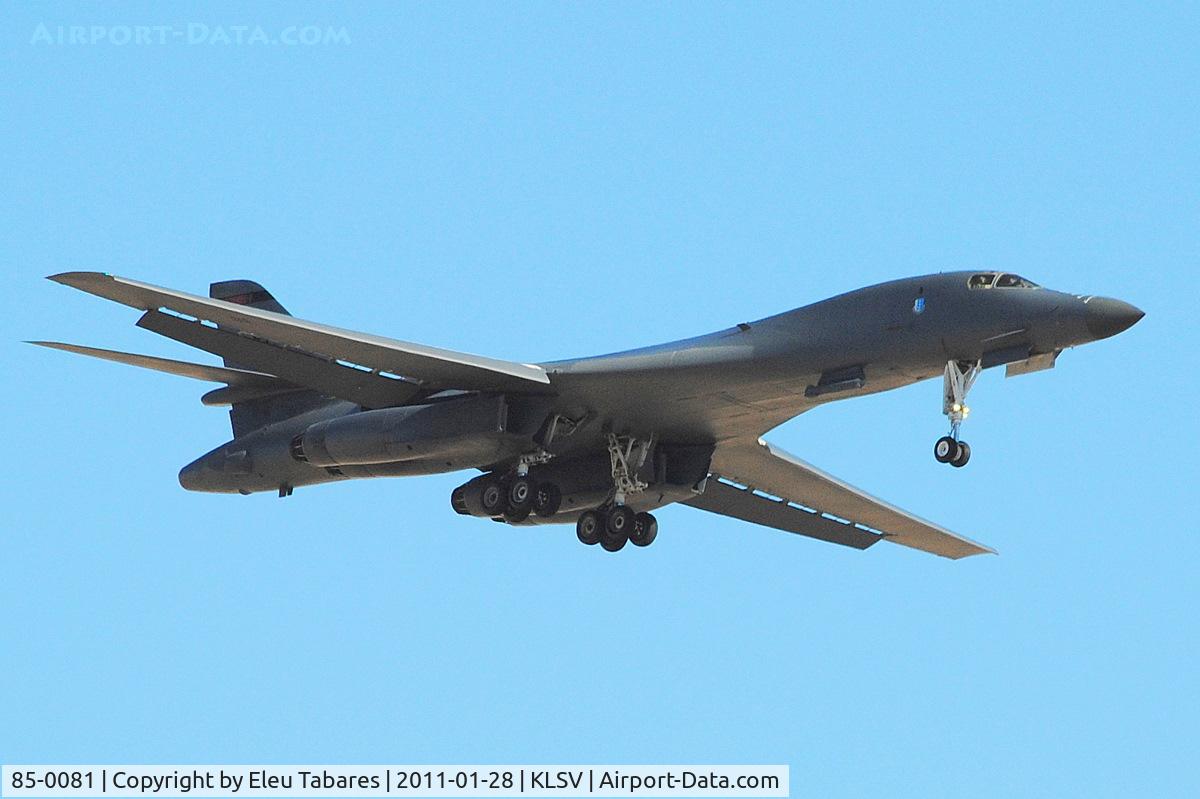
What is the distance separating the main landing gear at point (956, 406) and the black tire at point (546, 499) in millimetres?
8206

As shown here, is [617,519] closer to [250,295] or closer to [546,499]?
[546,499]

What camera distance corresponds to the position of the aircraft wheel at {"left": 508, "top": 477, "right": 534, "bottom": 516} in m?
37.6

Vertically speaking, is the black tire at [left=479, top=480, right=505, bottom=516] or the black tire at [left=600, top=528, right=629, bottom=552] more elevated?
the black tire at [left=479, top=480, right=505, bottom=516]

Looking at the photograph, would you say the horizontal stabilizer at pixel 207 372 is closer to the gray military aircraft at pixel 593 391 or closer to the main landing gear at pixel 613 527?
the gray military aircraft at pixel 593 391

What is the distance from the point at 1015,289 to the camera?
107 ft

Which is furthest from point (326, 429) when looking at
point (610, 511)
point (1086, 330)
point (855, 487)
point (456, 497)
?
point (1086, 330)

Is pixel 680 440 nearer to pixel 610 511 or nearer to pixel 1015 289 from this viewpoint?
pixel 610 511

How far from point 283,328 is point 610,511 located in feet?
23.7

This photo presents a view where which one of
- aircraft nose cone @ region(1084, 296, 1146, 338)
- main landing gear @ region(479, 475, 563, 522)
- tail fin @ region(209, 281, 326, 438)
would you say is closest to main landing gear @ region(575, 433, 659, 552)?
main landing gear @ region(479, 475, 563, 522)

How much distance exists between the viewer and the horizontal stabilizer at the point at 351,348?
35.2 meters

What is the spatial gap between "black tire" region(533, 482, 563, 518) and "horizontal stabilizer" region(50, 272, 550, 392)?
204 cm

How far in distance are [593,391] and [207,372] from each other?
27.3 feet

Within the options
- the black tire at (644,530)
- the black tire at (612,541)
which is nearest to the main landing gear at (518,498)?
the black tire at (612,541)

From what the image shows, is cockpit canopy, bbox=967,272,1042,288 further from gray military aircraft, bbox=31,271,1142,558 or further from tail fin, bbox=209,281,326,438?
tail fin, bbox=209,281,326,438
